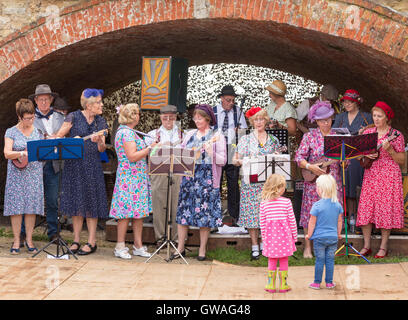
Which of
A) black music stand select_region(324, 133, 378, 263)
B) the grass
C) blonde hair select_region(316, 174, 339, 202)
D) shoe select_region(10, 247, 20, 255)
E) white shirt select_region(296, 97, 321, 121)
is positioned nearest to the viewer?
blonde hair select_region(316, 174, 339, 202)

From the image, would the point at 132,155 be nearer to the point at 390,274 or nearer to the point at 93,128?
the point at 93,128

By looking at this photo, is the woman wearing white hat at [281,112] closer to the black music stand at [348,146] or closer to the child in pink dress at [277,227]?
the black music stand at [348,146]

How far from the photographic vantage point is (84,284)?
686cm

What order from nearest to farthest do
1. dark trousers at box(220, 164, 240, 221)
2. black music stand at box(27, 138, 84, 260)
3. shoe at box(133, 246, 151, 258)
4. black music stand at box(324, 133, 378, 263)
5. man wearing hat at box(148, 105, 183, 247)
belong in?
black music stand at box(27, 138, 84, 260) → black music stand at box(324, 133, 378, 263) → shoe at box(133, 246, 151, 258) → man wearing hat at box(148, 105, 183, 247) → dark trousers at box(220, 164, 240, 221)

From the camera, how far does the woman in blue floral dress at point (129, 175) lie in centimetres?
812

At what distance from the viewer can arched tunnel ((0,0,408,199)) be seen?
8633 mm

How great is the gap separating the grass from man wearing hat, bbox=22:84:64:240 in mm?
2172

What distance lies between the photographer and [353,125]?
916cm

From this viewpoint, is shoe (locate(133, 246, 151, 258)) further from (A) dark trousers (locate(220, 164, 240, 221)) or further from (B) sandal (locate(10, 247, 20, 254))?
(A) dark trousers (locate(220, 164, 240, 221))

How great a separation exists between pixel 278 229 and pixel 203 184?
1.92 m

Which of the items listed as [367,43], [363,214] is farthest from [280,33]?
[363,214]

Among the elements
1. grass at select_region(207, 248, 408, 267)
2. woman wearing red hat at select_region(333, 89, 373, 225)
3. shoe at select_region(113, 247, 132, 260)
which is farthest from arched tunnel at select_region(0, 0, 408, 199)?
shoe at select_region(113, 247, 132, 260)

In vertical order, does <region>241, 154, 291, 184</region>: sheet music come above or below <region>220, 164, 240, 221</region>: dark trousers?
above

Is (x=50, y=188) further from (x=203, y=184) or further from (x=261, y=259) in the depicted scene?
(x=261, y=259)
